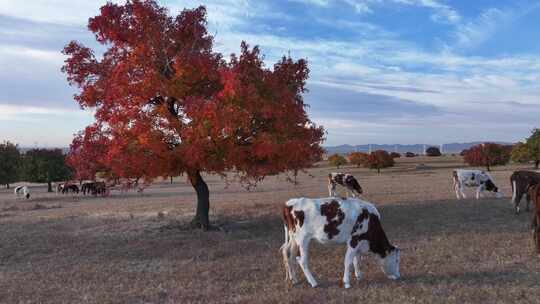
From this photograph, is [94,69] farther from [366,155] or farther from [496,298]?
[366,155]

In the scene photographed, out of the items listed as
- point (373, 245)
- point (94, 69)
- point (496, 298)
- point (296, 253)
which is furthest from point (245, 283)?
point (94, 69)

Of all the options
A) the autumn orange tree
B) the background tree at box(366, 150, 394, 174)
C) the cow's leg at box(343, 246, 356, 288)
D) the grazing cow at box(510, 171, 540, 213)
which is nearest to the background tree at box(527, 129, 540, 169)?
the background tree at box(366, 150, 394, 174)

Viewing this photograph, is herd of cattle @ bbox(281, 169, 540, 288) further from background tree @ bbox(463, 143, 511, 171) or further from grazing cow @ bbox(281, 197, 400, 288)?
background tree @ bbox(463, 143, 511, 171)

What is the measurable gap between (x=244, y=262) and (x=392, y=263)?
3945 mm

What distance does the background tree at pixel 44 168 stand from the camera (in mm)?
55281

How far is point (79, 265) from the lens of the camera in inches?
511

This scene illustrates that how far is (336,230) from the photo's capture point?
33.1 ft

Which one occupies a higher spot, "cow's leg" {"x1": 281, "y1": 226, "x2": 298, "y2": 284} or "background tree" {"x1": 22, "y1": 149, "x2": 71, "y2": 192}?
"background tree" {"x1": 22, "y1": 149, "x2": 71, "y2": 192}

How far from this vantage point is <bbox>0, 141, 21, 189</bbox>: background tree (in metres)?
50.0

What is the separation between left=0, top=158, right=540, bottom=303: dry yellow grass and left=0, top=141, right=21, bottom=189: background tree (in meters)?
32.9

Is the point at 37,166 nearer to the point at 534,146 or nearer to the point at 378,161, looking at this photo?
the point at 378,161

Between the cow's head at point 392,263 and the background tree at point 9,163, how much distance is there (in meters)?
49.2

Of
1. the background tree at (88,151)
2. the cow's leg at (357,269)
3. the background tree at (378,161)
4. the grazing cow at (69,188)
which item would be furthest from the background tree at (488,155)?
the cow's leg at (357,269)

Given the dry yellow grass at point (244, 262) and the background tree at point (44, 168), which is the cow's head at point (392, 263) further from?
the background tree at point (44, 168)
